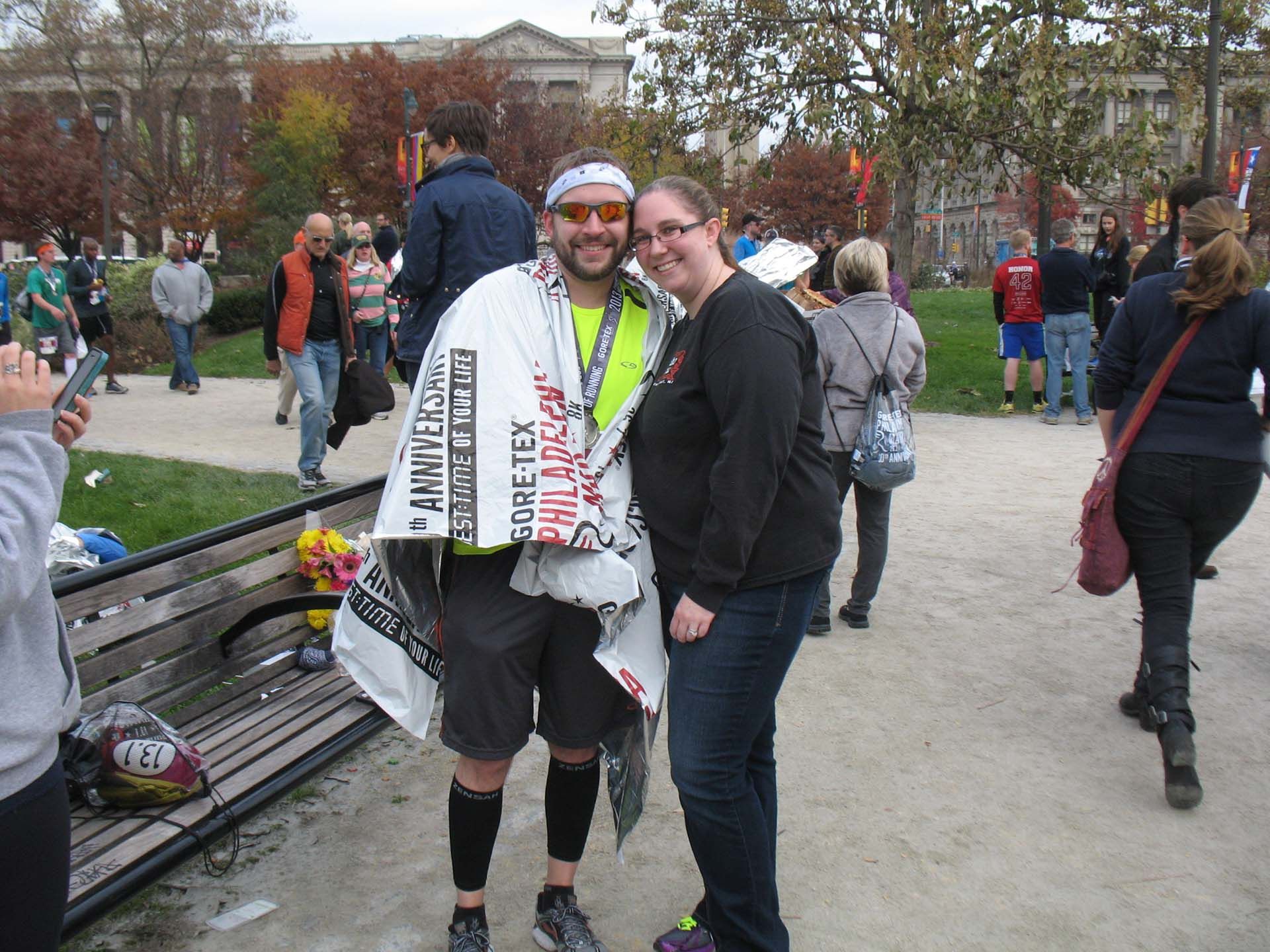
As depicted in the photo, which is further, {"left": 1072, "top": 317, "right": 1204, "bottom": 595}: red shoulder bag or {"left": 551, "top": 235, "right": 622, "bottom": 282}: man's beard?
{"left": 1072, "top": 317, "right": 1204, "bottom": 595}: red shoulder bag

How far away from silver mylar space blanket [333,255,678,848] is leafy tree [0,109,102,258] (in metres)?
35.6

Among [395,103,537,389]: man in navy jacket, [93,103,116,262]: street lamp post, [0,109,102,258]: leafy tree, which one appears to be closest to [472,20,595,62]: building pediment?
[0,109,102,258]: leafy tree

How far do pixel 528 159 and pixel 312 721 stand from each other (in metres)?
36.4

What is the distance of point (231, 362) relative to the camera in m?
16.2

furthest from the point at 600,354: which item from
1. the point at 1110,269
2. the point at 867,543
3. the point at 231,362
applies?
the point at 231,362

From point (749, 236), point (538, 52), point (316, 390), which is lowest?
point (316, 390)

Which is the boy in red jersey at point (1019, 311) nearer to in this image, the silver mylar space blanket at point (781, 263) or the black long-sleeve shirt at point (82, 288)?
the silver mylar space blanket at point (781, 263)

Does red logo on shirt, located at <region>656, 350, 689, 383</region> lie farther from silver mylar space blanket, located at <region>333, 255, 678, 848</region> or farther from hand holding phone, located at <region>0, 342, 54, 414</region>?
hand holding phone, located at <region>0, 342, 54, 414</region>

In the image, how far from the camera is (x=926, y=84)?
12.1 m

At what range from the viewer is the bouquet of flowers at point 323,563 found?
4004 millimetres

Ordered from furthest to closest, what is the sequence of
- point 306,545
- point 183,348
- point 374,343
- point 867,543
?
point 183,348 < point 374,343 < point 867,543 < point 306,545

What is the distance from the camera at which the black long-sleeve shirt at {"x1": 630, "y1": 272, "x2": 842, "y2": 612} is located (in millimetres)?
2258

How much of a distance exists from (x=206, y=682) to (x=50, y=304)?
10754mm

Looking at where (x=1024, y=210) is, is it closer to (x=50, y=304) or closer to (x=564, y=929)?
(x=50, y=304)
